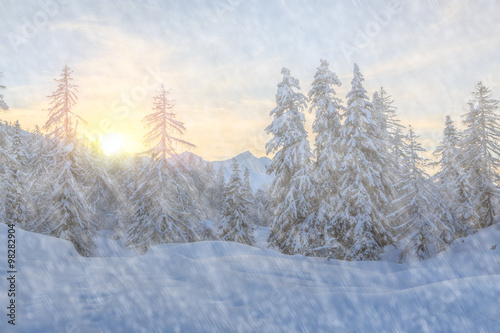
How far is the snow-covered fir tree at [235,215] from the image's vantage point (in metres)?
31.3

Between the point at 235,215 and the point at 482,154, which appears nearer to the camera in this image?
→ the point at 482,154

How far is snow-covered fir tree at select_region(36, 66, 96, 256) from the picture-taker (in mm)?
20031

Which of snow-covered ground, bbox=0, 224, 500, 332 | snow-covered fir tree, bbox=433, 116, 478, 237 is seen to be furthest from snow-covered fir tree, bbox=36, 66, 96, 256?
snow-covered fir tree, bbox=433, 116, 478, 237

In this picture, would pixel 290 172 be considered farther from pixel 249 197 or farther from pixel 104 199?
pixel 249 197

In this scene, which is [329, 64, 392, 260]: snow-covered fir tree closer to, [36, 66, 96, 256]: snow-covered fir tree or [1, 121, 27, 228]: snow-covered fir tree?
[36, 66, 96, 256]: snow-covered fir tree

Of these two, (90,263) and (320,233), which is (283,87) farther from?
(90,263)

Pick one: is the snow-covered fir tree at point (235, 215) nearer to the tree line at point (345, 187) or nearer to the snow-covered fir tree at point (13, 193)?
the tree line at point (345, 187)

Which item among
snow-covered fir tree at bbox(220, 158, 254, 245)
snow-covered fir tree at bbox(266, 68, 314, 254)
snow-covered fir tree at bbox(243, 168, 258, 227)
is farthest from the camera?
snow-covered fir tree at bbox(243, 168, 258, 227)

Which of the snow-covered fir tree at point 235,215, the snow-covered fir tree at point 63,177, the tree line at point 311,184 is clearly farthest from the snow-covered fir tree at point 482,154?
the snow-covered fir tree at point 63,177

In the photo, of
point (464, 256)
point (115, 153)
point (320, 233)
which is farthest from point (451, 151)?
point (115, 153)

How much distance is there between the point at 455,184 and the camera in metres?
25.6

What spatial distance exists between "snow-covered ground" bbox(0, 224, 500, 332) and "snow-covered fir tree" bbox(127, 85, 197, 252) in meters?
13.2

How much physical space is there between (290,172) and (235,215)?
12.3 metres

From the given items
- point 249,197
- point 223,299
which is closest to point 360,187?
point 223,299
